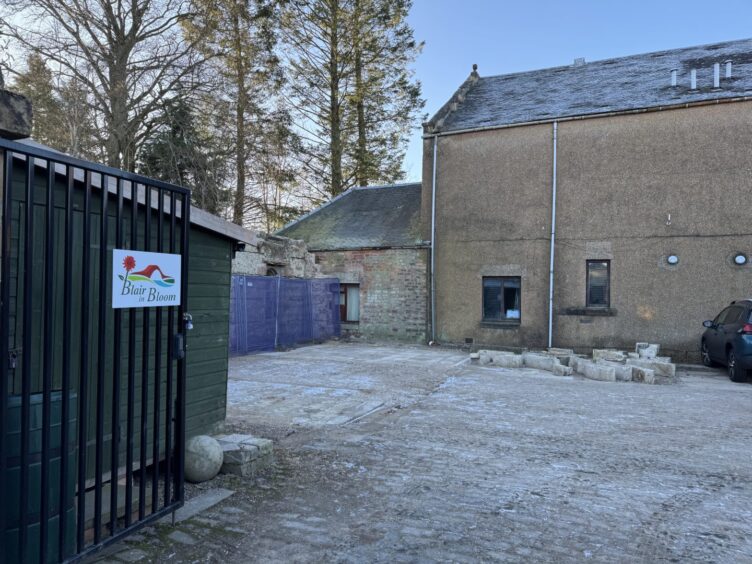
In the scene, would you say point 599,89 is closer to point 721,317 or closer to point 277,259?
point 721,317

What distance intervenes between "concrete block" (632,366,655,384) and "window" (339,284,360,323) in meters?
9.91

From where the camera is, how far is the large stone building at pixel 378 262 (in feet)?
58.7

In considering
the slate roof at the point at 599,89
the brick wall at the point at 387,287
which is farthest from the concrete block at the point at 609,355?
the slate roof at the point at 599,89

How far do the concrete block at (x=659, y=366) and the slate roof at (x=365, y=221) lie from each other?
7.73m

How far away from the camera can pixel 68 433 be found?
3092 millimetres

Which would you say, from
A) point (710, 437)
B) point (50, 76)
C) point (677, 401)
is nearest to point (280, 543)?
point (710, 437)

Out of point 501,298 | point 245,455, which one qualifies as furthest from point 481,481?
point 501,298

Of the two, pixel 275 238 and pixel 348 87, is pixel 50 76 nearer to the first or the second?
pixel 275 238

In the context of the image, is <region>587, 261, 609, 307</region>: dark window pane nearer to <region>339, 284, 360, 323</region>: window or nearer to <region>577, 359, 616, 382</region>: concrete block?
<region>577, 359, 616, 382</region>: concrete block

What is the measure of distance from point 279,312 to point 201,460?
11142 mm

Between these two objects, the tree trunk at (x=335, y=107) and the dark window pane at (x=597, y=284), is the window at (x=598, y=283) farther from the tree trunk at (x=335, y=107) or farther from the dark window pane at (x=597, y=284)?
the tree trunk at (x=335, y=107)

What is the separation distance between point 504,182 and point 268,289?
767 centimetres

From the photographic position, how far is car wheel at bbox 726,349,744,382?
1107 centimetres

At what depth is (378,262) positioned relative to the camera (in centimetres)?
1845
